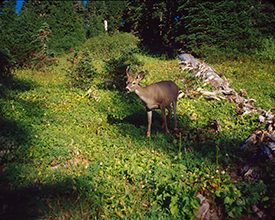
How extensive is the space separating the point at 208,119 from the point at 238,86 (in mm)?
4859

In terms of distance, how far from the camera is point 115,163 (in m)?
4.23

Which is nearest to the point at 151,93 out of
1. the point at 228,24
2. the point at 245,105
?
the point at 245,105

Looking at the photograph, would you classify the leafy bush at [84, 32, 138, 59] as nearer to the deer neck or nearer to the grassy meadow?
the grassy meadow

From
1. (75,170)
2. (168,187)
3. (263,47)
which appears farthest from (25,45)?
(263,47)

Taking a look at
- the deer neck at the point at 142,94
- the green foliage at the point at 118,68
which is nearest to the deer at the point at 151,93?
the deer neck at the point at 142,94

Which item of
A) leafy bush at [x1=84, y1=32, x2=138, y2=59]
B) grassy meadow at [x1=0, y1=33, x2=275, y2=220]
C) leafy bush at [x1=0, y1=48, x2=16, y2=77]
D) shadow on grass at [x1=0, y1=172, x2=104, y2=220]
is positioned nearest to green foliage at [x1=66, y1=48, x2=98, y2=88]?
grassy meadow at [x1=0, y1=33, x2=275, y2=220]

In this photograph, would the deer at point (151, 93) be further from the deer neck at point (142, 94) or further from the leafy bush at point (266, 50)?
the leafy bush at point (266, 50)

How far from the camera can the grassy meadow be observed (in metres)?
3.23

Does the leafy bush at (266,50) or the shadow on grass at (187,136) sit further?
the leafy bush at (266,50)

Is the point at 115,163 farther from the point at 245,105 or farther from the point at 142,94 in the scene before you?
the point at 245,105

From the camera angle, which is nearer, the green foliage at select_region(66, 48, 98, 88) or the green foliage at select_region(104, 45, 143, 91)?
the green foliage at select_region(66, 48, 98, 88)

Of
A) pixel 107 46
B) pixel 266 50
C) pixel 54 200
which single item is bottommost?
pixel 54 200

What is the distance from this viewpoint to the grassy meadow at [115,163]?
10.6 feet

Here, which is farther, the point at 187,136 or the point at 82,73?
the point at 82,73
